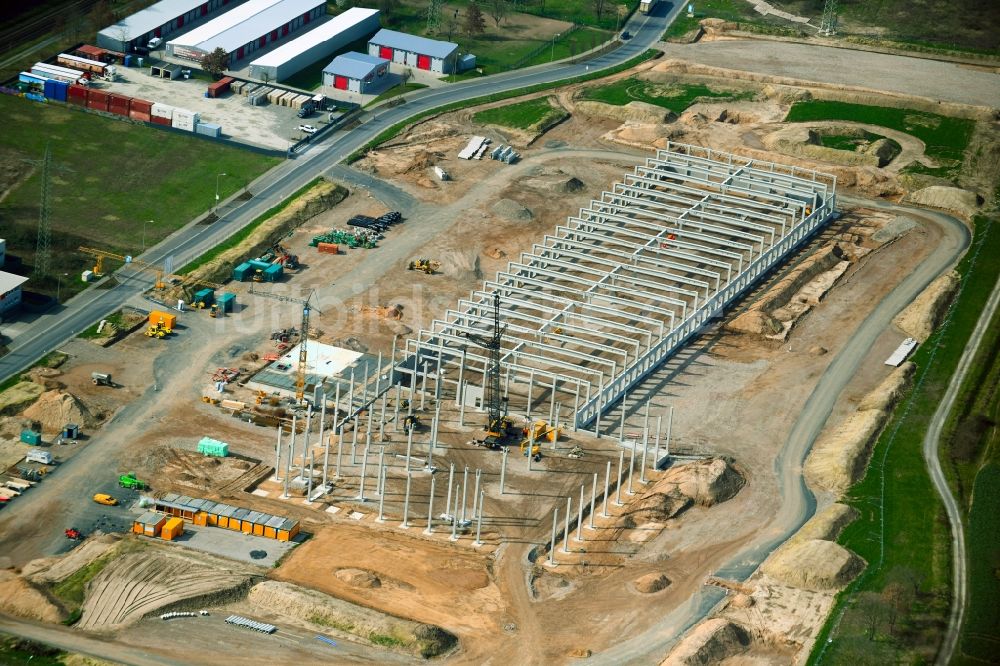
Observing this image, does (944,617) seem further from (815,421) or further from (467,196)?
(467,196)

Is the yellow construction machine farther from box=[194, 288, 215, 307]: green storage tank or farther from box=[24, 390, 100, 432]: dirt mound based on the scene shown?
box=[24, 390, 100, 432]: dirt mound

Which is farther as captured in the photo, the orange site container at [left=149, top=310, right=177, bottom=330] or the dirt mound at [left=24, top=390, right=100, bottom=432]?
the orange site container at [left=149, top=310, right=177, bottom=330]

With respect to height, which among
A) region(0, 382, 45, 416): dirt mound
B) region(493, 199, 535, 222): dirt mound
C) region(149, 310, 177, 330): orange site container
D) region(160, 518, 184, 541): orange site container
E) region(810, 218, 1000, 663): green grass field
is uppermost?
region(493, 199, 535, 222): dirt mound

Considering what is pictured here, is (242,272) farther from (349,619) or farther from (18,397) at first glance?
(349,619)

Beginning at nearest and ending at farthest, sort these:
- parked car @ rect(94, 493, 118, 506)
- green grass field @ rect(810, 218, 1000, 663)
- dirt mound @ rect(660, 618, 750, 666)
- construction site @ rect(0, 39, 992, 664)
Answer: dirt mound @ rect(660, 618, 750, 666)
green grass field @ rect(810, 218, 1000, 663)
construction site @ rect(0, 39, 992, 664)
parked car @ rect(94, 493, 118, 506)

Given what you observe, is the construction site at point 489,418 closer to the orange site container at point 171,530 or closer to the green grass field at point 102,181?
the orange site container at point 171,530

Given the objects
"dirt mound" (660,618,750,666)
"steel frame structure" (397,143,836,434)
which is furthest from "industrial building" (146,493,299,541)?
"dirt mound" (660,618,750,666)

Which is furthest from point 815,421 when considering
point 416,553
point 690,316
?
point 416,553

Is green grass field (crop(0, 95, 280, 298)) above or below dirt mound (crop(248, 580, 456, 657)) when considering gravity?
above
